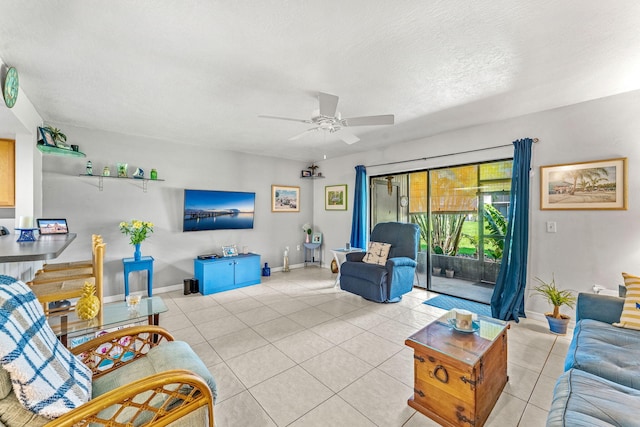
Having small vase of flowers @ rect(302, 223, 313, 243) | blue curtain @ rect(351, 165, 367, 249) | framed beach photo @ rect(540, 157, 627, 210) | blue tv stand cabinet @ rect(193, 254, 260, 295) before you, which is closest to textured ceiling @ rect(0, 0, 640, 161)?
framed beach photo @ rect(540, 157, 627, 210)

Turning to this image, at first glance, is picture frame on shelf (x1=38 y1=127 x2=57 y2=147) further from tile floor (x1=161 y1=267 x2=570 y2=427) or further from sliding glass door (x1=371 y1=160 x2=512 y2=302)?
sliding glass door (x1=371 y1=160 x2=512 y2=302)

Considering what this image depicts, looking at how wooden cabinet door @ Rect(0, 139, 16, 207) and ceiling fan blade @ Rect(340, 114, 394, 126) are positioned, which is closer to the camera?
ceiling fan blade @ Rect(340, 114, 394, 126)

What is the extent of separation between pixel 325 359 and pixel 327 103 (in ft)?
7.46

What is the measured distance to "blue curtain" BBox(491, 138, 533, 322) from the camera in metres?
3.19

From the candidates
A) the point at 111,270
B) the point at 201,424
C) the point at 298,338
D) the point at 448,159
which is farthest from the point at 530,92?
the point at 111,270

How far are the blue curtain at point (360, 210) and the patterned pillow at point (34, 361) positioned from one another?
171 inches

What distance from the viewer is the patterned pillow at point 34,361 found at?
90 centimetres

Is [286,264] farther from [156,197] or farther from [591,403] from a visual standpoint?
[591,403]

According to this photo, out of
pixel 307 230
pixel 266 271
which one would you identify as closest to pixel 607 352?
pixel 266 271

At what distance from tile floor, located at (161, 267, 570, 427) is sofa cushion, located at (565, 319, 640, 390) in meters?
0.48

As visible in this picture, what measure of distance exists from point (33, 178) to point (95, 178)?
941 millimetres

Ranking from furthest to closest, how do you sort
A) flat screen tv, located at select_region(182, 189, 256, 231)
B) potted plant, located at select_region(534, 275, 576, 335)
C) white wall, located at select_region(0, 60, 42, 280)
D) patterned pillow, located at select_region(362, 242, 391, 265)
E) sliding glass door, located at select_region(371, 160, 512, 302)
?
flat screen tv, located at select_region(182, 189, 256, 231) → patterned pillow, located at select_region(362, 242, 391, 265) → sliding glass door, located at select_region(371, 160, 512, 302) → potted plant, located at select_region(534, 275, 576, 335) → white wall, located at select_region(0, 60, 42, 280)

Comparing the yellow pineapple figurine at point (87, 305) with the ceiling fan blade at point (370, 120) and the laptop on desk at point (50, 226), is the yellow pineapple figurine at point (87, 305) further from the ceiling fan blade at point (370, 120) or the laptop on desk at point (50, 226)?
the ceiling fan blade at point (370, 120)

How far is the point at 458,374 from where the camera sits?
1591 millimetres
